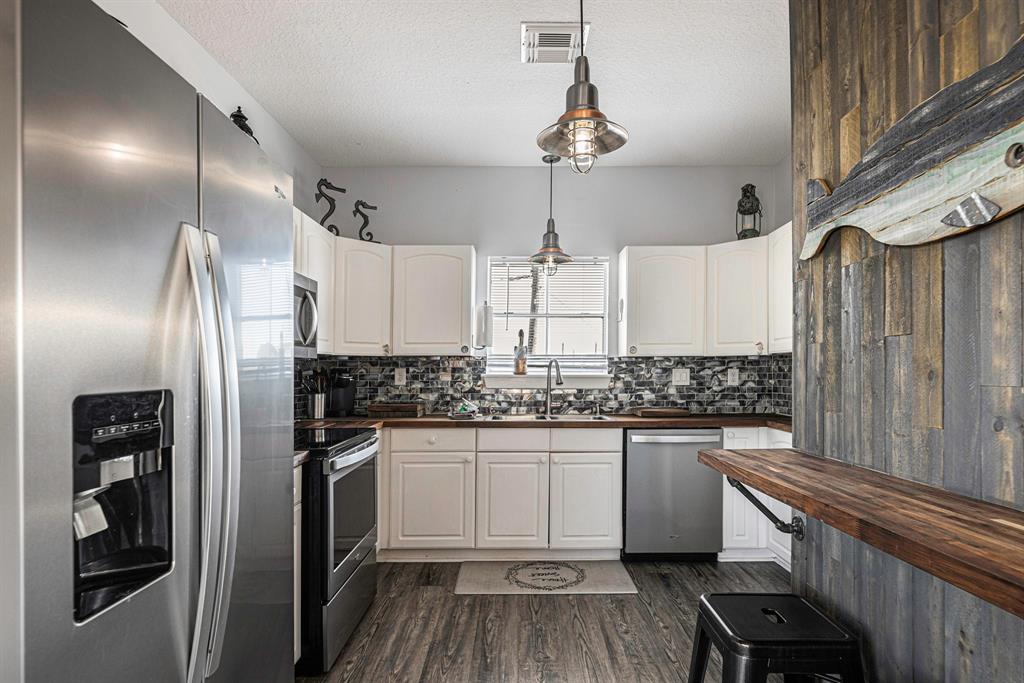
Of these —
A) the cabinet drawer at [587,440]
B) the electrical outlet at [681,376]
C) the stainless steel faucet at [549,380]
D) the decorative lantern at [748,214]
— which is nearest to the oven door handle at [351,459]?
the cabinet drawer at [587,440]

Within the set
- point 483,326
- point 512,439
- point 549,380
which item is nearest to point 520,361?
point 549,380

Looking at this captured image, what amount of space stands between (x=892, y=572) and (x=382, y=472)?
279 centimetres

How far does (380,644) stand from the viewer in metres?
2.53

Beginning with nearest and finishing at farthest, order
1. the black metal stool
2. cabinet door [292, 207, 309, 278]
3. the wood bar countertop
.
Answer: the wood bar countertop
the black metal stool
cabinet door [292, 207, 309, 278]

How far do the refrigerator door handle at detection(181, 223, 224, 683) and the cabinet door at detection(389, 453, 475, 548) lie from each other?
2.27 meters

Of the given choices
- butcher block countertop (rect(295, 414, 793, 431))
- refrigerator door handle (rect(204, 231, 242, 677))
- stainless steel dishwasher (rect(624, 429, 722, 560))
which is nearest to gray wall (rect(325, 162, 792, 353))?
butcher block countertop (rect(295, 414, 793, 431))

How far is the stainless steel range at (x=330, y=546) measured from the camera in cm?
227

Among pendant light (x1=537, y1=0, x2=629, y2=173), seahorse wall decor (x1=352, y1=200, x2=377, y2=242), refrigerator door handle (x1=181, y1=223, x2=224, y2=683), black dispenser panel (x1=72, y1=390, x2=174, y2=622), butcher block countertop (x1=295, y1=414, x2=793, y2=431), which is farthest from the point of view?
seahorse wall decor (x1=352, y1=200, x2=377, y2=242)

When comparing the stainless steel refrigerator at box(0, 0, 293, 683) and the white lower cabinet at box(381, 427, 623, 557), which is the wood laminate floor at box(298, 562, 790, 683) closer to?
the white lower cabinet at box(381, 427, 623, 557)

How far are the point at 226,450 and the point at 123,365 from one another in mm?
347

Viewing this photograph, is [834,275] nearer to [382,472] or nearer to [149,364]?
[149,364]

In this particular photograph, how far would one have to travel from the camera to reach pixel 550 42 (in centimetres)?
249

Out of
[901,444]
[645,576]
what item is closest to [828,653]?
[901,444]

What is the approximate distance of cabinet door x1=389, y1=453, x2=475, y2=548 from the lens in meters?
3.48
